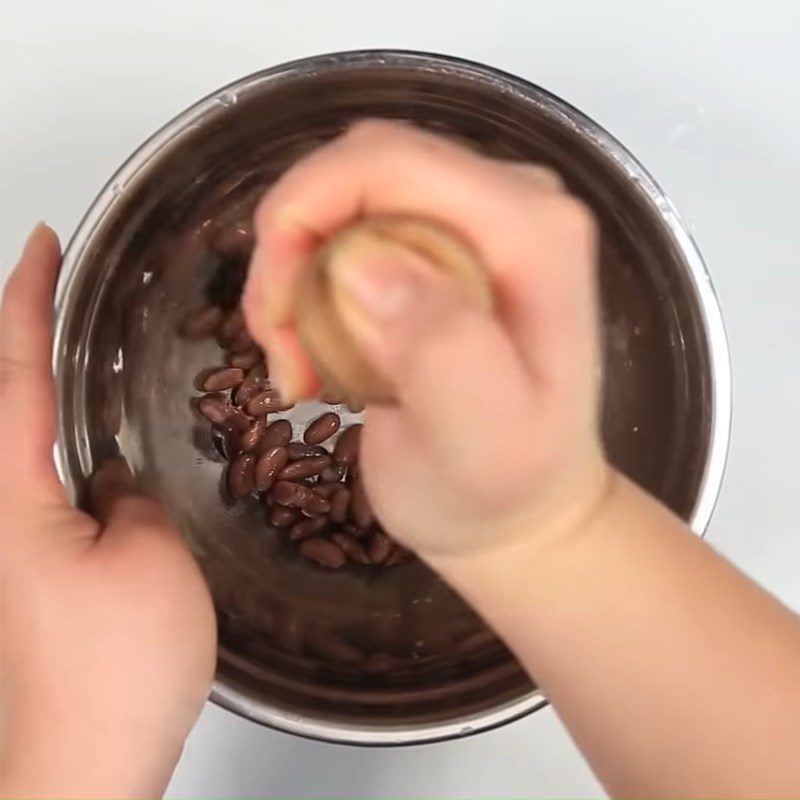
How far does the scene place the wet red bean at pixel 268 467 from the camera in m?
0.59

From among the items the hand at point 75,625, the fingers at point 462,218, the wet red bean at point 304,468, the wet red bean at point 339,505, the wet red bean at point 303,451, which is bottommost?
the hand at point 75,625

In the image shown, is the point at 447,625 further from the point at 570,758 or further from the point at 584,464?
the point at 584,464

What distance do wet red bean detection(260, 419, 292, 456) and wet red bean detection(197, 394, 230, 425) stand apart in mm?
28

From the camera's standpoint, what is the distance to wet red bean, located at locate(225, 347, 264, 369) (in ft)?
1.90

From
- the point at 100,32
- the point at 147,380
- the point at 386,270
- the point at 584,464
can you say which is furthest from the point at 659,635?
the point at 100,32

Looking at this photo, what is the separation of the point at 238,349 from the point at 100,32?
0.21 m

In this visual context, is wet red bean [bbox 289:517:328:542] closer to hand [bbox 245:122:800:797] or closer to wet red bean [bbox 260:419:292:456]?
wet red bean [bbox 260:419:292:456]

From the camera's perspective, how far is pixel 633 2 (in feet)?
2.02

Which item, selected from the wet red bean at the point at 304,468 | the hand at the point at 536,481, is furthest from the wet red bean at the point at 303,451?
the hand at the point at 536,481

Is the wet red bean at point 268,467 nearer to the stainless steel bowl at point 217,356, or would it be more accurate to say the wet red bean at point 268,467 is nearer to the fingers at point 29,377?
the stainless steel bowl at point 217,356

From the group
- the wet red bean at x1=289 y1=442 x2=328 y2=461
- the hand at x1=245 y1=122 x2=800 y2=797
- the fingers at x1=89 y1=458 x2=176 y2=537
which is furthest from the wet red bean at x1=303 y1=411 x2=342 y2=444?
the hand at x1=245 y1=122 x2=800 y2=797

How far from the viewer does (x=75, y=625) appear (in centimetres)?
44

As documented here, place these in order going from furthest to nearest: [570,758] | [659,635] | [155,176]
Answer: [570,758]
[155,176]
[659,635]

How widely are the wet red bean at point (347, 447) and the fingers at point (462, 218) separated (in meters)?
0.26
